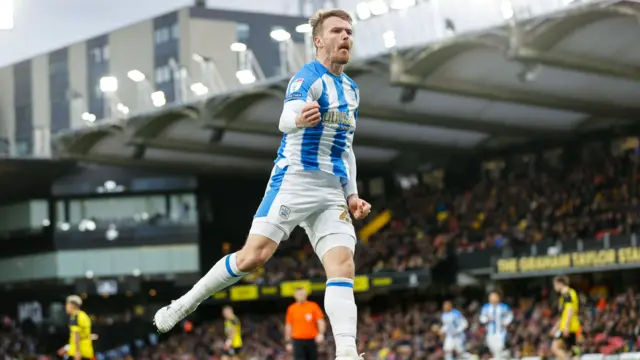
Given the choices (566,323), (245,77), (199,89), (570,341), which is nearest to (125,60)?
(199,89)

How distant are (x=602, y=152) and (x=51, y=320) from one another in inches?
886

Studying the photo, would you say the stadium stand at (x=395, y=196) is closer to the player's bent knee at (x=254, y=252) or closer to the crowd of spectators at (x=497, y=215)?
the crowd of spectators at (x=497, y=215)

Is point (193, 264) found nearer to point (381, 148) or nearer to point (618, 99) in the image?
point (381, 148)

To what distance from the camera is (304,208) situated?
20.7 feet

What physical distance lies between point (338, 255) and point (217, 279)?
2.34ft

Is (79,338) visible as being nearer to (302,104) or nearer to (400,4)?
(302,104)

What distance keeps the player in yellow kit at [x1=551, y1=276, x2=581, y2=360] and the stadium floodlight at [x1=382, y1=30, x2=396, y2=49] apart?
1099 centimetres

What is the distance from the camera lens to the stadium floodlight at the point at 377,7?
25.4 metres

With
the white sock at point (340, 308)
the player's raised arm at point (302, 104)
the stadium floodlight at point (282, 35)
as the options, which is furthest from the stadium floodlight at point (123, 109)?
the white sock at point (340, 308)

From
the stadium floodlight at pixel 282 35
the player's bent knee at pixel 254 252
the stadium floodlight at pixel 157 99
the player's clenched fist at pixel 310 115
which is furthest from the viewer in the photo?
the stadium floodlight at pixel 157 99

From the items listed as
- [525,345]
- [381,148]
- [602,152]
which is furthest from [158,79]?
[525,345]

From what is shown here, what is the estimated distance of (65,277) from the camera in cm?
4128

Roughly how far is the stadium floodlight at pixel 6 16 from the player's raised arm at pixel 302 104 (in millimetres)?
11963

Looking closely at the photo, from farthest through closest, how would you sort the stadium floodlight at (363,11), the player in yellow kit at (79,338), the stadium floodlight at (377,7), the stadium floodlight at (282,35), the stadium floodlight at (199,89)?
the stadium floodlight at (199,89) → the stadium floodlight at (282,35) → the stadium floodlight at (363,11) → the stadium floodlight at (377,7) → the player in yellow kit at (79,338)
